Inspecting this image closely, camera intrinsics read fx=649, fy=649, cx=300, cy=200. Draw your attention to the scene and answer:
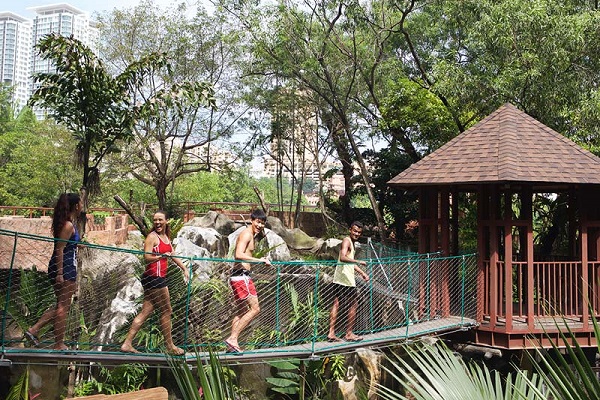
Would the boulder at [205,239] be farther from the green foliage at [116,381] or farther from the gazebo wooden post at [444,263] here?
the gazebo wooden post at [444,263]

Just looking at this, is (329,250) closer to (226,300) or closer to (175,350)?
(226,300)

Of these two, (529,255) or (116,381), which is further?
(116,381)

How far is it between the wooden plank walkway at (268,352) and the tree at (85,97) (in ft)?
12.2

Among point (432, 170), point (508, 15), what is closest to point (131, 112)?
point (432, 170)

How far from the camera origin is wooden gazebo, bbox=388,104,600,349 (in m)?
7.98

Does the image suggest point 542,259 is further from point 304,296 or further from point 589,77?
point 589,77

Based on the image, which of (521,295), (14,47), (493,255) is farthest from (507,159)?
(14,47)

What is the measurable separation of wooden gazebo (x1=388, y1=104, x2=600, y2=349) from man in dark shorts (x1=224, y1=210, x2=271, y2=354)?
330 cm

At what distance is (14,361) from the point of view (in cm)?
551

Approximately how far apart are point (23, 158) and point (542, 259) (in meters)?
24.9

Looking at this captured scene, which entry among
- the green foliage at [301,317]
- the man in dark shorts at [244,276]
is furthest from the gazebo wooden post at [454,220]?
the man in dark shorts at [244,276]

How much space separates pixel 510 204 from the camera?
841 cm

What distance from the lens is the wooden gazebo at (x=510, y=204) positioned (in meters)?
7.98

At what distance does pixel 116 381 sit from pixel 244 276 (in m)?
3.53
